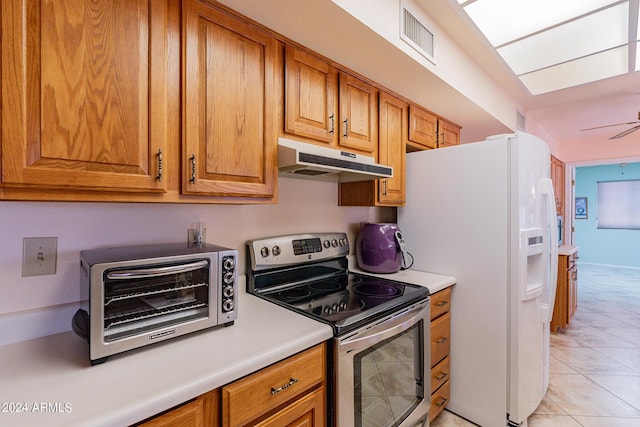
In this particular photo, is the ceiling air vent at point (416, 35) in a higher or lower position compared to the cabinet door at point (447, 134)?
higher

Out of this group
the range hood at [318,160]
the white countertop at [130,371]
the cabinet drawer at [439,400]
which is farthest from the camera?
the cabinet drawer at [439,400]

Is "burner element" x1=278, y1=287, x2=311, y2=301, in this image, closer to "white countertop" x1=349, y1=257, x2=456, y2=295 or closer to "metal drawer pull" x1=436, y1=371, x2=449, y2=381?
"white countertop" x1=349, y1=257, x2=456, y2=295

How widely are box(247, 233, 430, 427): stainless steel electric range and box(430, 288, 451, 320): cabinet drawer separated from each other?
0.16 metres

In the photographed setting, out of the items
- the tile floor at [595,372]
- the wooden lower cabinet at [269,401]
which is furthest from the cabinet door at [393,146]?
the tile floor at [595,372]

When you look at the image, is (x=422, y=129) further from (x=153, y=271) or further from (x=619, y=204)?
(x=619, y=204)

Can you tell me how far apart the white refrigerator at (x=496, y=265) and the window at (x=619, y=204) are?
684 cm

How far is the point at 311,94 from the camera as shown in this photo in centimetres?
151

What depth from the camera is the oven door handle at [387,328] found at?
120cm

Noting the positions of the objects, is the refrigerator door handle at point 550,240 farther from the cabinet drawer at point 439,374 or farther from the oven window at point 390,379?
the oven window at point 390,379

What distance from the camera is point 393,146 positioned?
6.63ft

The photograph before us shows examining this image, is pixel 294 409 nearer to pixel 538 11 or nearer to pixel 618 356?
pixel 538 11

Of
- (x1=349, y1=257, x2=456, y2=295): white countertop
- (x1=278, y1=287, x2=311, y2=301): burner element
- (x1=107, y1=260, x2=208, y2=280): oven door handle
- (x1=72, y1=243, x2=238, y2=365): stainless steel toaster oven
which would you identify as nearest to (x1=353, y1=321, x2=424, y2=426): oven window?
(x1=349, y1=257, x2=456, y2=295): white countertop

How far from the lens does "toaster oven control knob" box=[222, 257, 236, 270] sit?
1.11 meters

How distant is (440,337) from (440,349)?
3.0 inches
